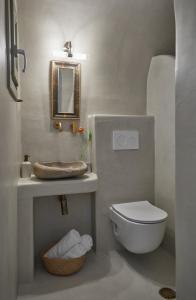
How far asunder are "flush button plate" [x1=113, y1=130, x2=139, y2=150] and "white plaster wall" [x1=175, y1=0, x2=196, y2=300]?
117 cm

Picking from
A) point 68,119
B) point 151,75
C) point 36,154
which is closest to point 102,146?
point 68,119

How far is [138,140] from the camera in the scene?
96.0 inches

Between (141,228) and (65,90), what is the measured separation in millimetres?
1482

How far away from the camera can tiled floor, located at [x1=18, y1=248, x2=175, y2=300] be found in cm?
173

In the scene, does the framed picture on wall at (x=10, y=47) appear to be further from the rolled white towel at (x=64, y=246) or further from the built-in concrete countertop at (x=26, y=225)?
the rolled white towel at (x=64, y=246)

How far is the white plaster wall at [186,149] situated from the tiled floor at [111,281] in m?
0.70

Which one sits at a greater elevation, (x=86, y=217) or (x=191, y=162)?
(x=191, y=162)

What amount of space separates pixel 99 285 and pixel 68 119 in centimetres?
152

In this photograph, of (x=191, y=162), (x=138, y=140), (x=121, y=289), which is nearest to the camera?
(x=191, y=162)

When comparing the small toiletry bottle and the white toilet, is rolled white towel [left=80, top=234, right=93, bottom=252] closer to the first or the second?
the white toilet

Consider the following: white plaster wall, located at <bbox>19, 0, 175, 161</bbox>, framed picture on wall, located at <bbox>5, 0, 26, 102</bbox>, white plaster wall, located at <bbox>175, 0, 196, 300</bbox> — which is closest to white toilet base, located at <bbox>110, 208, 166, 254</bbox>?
white plaster wall, located at <bbox>175, 0, 196, 300</bbox>

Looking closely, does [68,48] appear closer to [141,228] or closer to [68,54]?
[68,54]

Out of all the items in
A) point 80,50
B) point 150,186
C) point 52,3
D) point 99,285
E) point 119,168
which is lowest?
point 99,285

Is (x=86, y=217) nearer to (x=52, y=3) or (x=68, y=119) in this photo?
(x=68, y=119)
